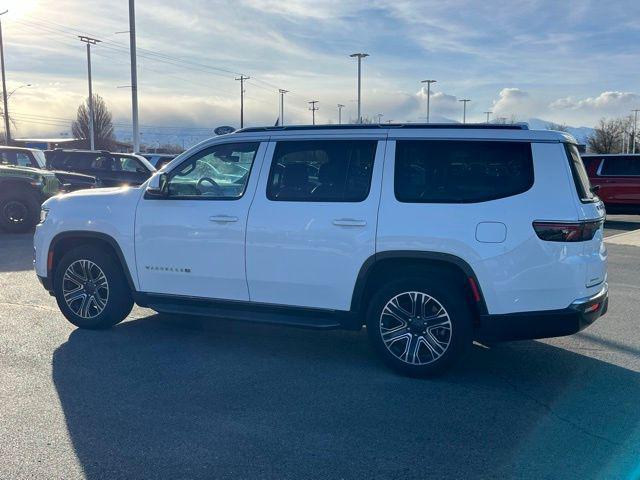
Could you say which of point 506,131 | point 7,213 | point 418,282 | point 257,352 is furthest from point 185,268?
point 7,213

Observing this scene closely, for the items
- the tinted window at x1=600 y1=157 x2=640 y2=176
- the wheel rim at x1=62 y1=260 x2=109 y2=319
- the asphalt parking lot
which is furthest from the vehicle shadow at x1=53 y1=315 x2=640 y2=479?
the tinted window at x1=600 y1=157 x2=640 y2=176

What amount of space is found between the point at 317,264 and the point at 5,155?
13282 mm

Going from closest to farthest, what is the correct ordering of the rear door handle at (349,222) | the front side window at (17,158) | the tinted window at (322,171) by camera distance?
the rear door handle at (349,222), the tinted window at (322,171), the front side window at (17,158)

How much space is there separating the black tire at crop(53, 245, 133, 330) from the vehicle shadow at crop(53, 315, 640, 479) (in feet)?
0.78

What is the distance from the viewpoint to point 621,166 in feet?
61.2

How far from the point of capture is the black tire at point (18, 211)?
44.3 ft

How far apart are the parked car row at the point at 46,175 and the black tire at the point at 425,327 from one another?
36.0 ft

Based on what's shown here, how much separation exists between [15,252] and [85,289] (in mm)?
5906

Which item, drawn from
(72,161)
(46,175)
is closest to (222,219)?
(46,175)

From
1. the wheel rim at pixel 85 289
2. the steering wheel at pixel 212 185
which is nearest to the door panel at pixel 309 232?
the steering wheel at pixel 212 185

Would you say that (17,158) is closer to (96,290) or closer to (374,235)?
(96,290)

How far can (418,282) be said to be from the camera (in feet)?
16.2

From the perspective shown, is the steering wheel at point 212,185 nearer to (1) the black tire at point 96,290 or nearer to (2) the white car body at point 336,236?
(2) the white car body at point 336,236

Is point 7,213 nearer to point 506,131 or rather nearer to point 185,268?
point 185,268
